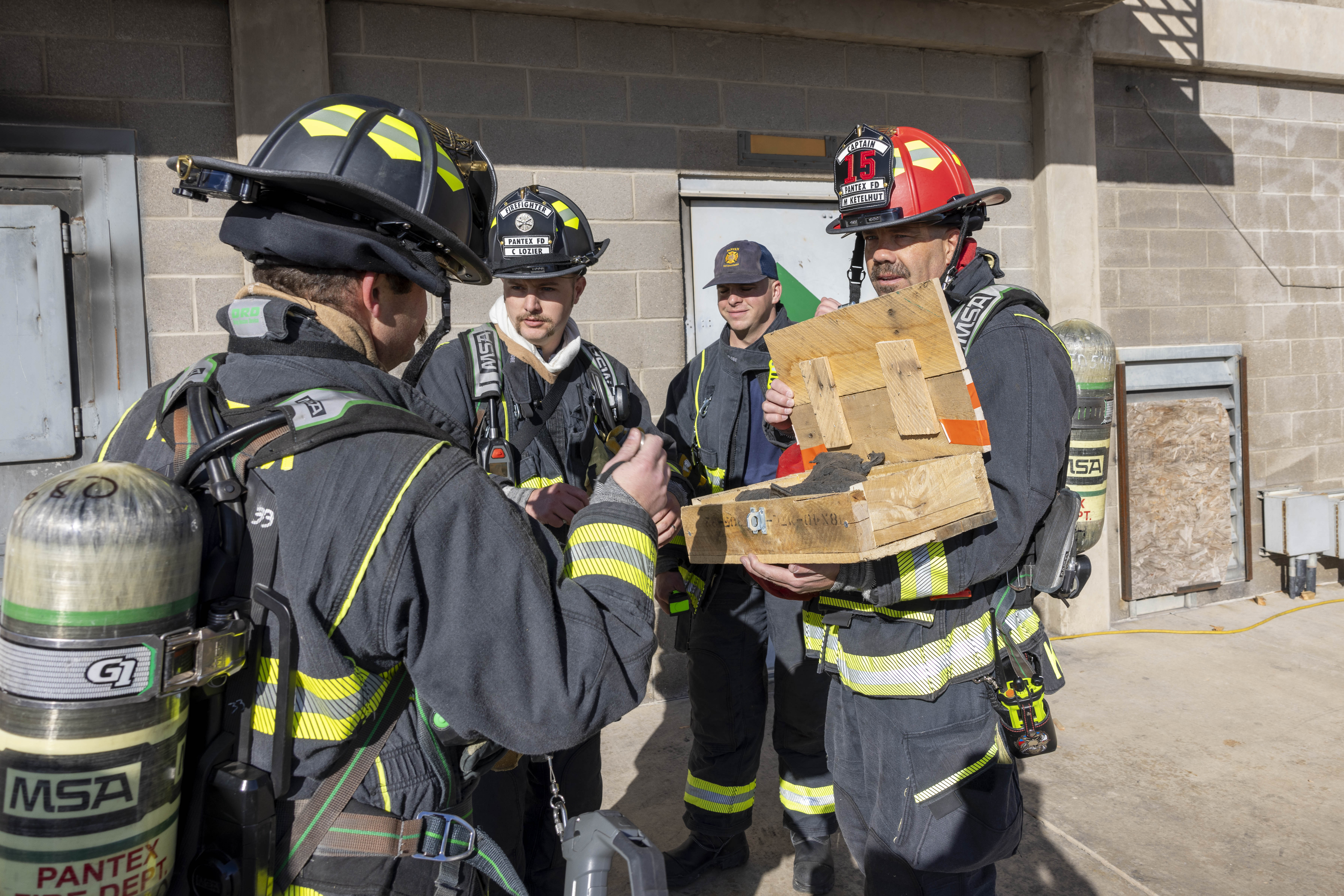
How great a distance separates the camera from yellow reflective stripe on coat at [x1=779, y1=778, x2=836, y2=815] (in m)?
3.12

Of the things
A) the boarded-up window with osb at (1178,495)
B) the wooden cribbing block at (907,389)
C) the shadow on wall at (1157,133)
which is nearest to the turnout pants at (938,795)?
the wooden cribbing block at (907,389)

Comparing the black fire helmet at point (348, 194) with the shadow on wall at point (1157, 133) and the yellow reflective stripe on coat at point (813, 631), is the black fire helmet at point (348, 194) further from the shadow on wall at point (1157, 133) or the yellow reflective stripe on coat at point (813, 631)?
the shadow on wall at point (1157, 133)

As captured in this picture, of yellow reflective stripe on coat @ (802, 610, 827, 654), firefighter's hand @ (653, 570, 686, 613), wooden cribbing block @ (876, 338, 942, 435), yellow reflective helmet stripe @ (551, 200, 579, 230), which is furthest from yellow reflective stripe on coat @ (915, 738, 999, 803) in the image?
yellow reflective helmet stripe @ (551, 200, 579, 230)

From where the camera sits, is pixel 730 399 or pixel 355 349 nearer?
pixel 355 349

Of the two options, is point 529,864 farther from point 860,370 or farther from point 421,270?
point 421,270

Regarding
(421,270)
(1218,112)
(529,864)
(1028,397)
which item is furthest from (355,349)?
(1218,112)

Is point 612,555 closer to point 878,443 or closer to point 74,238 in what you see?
point 878,443

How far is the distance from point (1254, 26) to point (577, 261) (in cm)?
595

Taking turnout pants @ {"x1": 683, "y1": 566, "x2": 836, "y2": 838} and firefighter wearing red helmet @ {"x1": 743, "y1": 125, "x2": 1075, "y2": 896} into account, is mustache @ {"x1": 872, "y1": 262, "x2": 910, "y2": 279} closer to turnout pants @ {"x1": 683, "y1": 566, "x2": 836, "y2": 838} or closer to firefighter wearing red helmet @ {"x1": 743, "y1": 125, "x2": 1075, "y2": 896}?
firefighter wearing red helmet @ {"x1": 743, "y1": 125, "x2": 1075, "y2": 896}

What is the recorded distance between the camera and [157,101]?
3.88m

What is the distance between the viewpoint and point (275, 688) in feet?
3.71

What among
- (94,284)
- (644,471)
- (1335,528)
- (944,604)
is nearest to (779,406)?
(944,604)

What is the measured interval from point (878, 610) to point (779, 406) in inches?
33.8

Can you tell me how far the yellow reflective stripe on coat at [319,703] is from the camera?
1132mm
